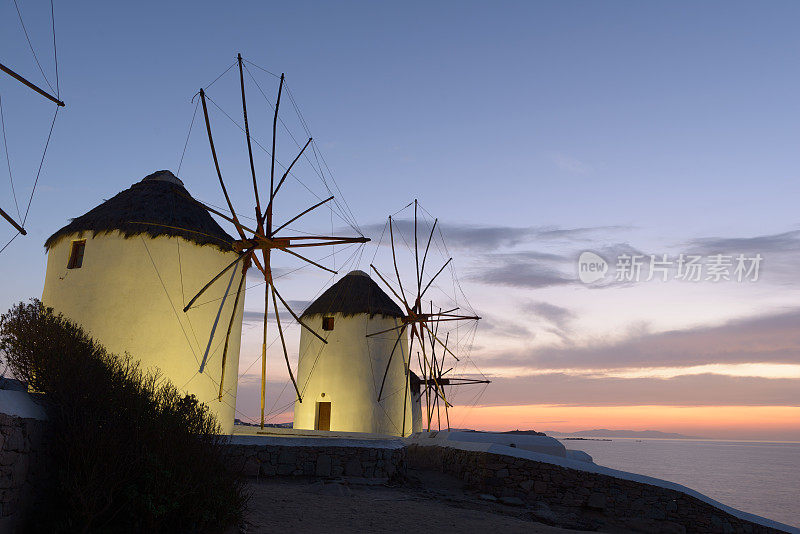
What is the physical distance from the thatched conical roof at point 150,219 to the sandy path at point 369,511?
5.98 m

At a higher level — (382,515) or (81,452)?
(81,452)

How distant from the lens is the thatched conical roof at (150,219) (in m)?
13.7

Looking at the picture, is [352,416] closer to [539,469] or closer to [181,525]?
[539,469]

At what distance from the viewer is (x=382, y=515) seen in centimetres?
916

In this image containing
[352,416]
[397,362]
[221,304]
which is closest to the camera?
[221,304]

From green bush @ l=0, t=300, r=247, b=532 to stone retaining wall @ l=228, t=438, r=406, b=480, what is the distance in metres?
3.68

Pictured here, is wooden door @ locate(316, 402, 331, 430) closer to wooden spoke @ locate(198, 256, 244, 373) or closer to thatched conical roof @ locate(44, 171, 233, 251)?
wooden spoke @ locate(198, 256, 244, 373)

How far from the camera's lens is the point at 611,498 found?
492 inches

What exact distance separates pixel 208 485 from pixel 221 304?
26.0 ft

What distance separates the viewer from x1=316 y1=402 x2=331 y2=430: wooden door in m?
22.2

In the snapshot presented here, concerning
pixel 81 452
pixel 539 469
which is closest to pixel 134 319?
pixel 81 452

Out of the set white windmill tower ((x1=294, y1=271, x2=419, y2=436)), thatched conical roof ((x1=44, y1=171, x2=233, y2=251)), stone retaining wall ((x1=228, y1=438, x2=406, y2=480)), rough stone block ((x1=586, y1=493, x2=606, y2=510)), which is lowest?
rough stone block ((x1=586, y1=493, x2=606, y2=510))

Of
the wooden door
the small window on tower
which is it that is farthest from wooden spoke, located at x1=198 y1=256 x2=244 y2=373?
the wooden door

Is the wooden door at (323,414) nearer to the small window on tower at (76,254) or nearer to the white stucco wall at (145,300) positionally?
the white stucco wall at (145,300)
